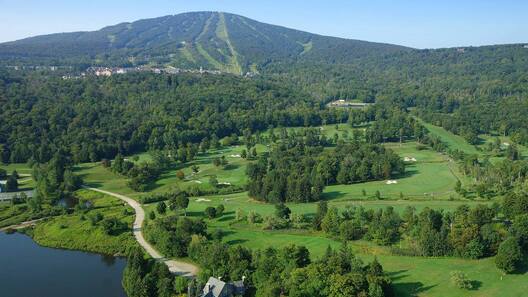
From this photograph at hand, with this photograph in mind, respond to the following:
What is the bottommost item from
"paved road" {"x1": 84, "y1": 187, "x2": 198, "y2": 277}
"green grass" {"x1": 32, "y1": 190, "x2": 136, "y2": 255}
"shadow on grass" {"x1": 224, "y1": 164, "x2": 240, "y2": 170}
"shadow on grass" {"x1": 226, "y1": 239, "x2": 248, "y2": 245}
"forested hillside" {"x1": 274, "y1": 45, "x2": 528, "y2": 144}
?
"green grass" {"x1": 32, "y1": 190, "x2": 136, "y2": 255}

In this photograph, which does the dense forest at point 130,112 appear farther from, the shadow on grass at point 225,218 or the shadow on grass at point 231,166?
the shadow on grass at point 225,218

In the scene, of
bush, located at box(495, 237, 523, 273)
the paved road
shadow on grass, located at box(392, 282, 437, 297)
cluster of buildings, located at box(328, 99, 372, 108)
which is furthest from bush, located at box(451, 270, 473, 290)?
cluster of buildings, located at box(328, 99, 372, 108)

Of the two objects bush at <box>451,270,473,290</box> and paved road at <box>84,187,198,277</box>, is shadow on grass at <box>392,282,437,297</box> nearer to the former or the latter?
bush at <box>451,270,473,290</box>

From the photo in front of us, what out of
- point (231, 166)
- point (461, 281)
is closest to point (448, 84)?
point (231, 166)

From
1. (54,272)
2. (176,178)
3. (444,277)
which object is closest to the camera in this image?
(444,277)

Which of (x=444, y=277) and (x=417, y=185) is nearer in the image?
(x=444, y=277)

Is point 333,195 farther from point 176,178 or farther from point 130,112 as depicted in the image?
point 130,112

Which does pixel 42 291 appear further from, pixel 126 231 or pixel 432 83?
pixel 432 83
